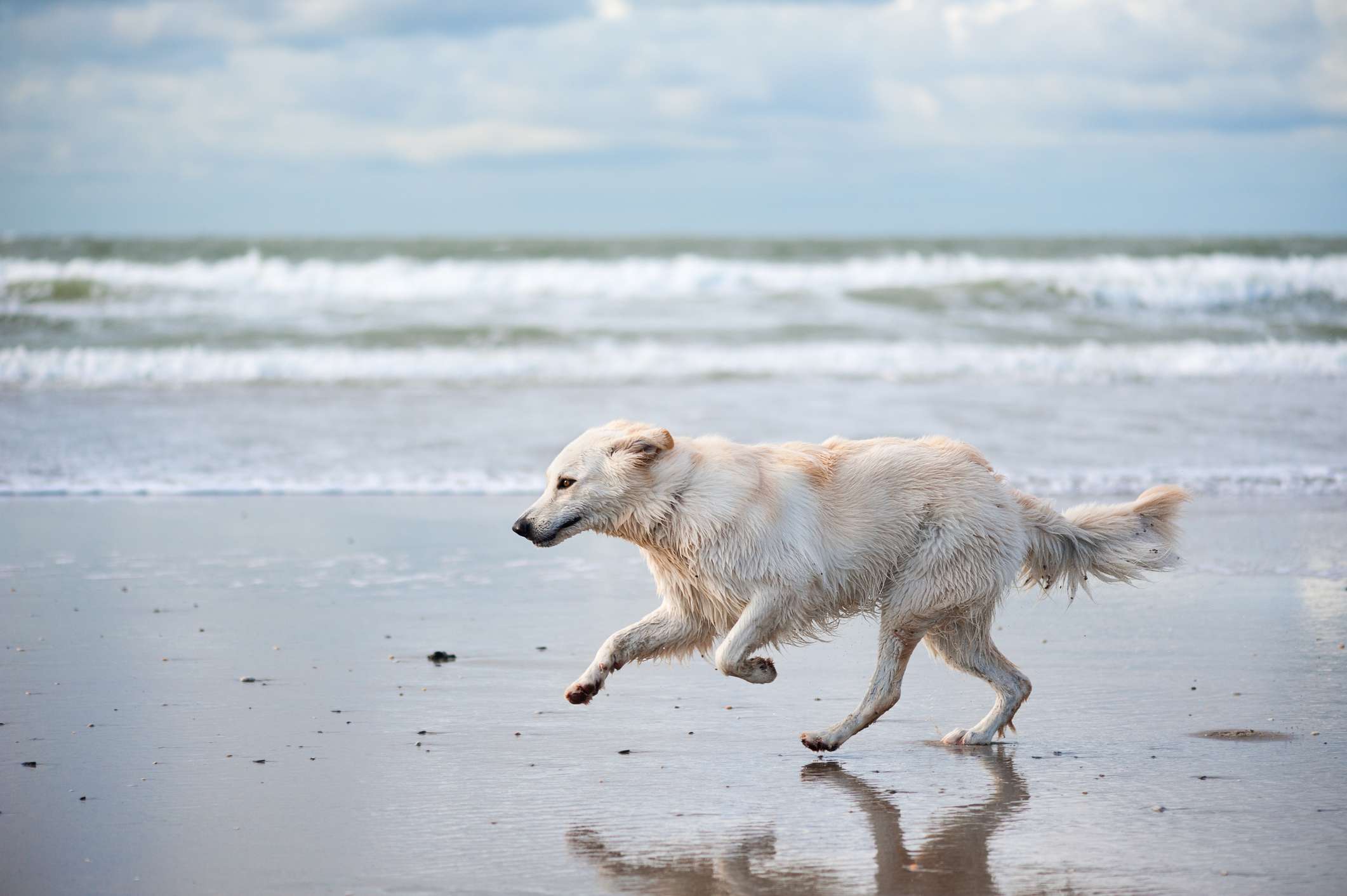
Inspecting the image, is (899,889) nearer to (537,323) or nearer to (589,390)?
(589,390)

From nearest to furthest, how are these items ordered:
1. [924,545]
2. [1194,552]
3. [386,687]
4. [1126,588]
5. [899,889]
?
[899,889], [924,545], [386,687], [1126,588], [1194,552]

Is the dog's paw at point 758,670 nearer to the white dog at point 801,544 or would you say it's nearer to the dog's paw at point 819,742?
the white dog at point 801,544

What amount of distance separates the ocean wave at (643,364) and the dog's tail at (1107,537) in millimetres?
13267

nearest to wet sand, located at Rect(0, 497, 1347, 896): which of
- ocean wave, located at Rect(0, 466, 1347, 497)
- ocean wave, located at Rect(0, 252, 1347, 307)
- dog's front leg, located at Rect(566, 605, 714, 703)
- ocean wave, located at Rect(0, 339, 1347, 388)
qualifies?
dog's front leg, located at Rect(566, 605, 714, 703)

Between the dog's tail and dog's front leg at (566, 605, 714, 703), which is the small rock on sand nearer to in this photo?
the dog's tail

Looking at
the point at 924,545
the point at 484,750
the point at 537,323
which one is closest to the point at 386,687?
the point at 484,750

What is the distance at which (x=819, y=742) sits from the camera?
5340 mm

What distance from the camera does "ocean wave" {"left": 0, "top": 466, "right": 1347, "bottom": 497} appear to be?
11719 mm

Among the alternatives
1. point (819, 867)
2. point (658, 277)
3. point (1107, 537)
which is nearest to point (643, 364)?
point (658, 277)

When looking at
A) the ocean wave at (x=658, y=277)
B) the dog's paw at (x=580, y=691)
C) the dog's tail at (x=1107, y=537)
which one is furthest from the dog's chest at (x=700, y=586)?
the ocean wave at (x=658, y=277)

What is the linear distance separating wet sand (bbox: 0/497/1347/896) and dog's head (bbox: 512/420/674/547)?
2.78 feet

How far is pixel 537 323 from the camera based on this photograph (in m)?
24.7

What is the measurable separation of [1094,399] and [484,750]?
13.6 meters

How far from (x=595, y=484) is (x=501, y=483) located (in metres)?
6.59
